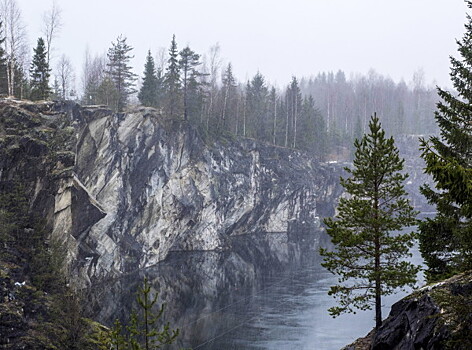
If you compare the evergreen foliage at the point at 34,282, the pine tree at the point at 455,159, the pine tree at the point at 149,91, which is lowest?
the evergreen foliage at the point at 34,282

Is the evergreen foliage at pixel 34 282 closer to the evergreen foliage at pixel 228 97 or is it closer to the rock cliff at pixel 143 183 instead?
the rock cliff at pixel 143 183

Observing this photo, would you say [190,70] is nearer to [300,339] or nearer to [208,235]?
[208,235]

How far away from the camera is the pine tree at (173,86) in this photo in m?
66.9

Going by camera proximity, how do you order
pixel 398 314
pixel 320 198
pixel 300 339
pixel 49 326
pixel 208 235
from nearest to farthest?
pixel 398 314
pixel 49 326
pixel 300 339
pixel 208 235
pixel 320 198

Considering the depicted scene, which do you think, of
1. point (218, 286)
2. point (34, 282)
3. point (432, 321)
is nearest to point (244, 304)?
point (218, 286)

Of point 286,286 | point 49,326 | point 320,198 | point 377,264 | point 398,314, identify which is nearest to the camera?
point 398,314

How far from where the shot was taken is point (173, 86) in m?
69.7

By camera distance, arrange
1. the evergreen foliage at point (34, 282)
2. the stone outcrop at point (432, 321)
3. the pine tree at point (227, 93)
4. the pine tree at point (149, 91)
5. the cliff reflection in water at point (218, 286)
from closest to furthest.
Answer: the stone outcrop at point (432, 321)
the evergreen foliage at point (34, 282)
the cliff reflection in water at point (218, 286)
the pine tree at point (149, 91)
the pine tree at point (227, 93)

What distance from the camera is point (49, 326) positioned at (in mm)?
27188

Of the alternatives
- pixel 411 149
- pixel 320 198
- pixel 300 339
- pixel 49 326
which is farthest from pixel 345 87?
pixel 49 326

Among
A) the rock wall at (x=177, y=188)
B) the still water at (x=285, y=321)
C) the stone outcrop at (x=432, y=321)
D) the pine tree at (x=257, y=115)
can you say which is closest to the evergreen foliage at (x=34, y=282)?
the still water at (x=285, y=321)

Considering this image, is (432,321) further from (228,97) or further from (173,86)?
(228,97)

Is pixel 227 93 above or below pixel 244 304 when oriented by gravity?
above

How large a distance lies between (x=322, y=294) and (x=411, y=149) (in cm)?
8210
